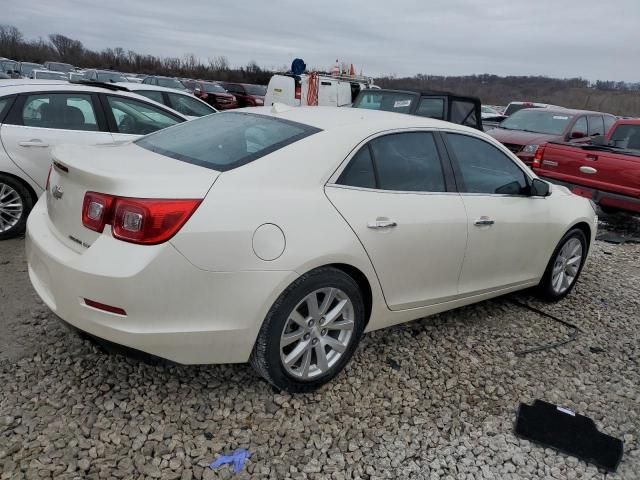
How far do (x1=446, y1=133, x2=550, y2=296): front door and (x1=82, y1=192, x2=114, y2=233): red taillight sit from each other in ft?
7.03

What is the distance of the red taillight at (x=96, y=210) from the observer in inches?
92.0

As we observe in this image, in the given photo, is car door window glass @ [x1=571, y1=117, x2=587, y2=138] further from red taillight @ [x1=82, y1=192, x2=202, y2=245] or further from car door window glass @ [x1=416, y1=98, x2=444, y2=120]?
red taillight @ [x1=82, y1=192, x2=202, y2=245]

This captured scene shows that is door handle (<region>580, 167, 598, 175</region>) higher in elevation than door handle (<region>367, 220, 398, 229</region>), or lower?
lower

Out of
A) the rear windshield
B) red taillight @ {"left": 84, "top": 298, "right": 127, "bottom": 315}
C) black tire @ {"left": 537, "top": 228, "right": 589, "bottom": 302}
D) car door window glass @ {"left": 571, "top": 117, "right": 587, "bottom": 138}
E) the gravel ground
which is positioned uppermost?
the rear windshield

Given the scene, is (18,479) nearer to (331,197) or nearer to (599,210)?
(331,197)

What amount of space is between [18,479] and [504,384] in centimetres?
259

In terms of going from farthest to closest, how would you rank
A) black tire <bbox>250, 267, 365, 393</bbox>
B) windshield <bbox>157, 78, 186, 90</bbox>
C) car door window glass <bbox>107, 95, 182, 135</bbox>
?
1. windshield <bbox>157, 78, 186, 90</bbox>
2. car door window glass <bbox>107, 95, 182, 135</bbox>
3. black tire <bbox>250, 267, 365, 393</bbox>

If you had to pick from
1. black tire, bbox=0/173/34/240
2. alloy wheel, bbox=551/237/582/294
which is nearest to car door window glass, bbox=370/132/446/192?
alloy wheel, bbox=551/237/582/294

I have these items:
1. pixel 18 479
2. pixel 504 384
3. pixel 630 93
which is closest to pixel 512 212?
pixel 504 384

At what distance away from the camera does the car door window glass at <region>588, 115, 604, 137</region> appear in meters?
10.8

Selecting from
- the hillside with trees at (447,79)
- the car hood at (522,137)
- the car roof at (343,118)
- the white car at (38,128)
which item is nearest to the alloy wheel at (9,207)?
the white car at (38,128)

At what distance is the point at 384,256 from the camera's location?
9.46ft

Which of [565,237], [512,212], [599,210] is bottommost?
[599,210]

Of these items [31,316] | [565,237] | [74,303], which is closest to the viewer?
[74,303]
